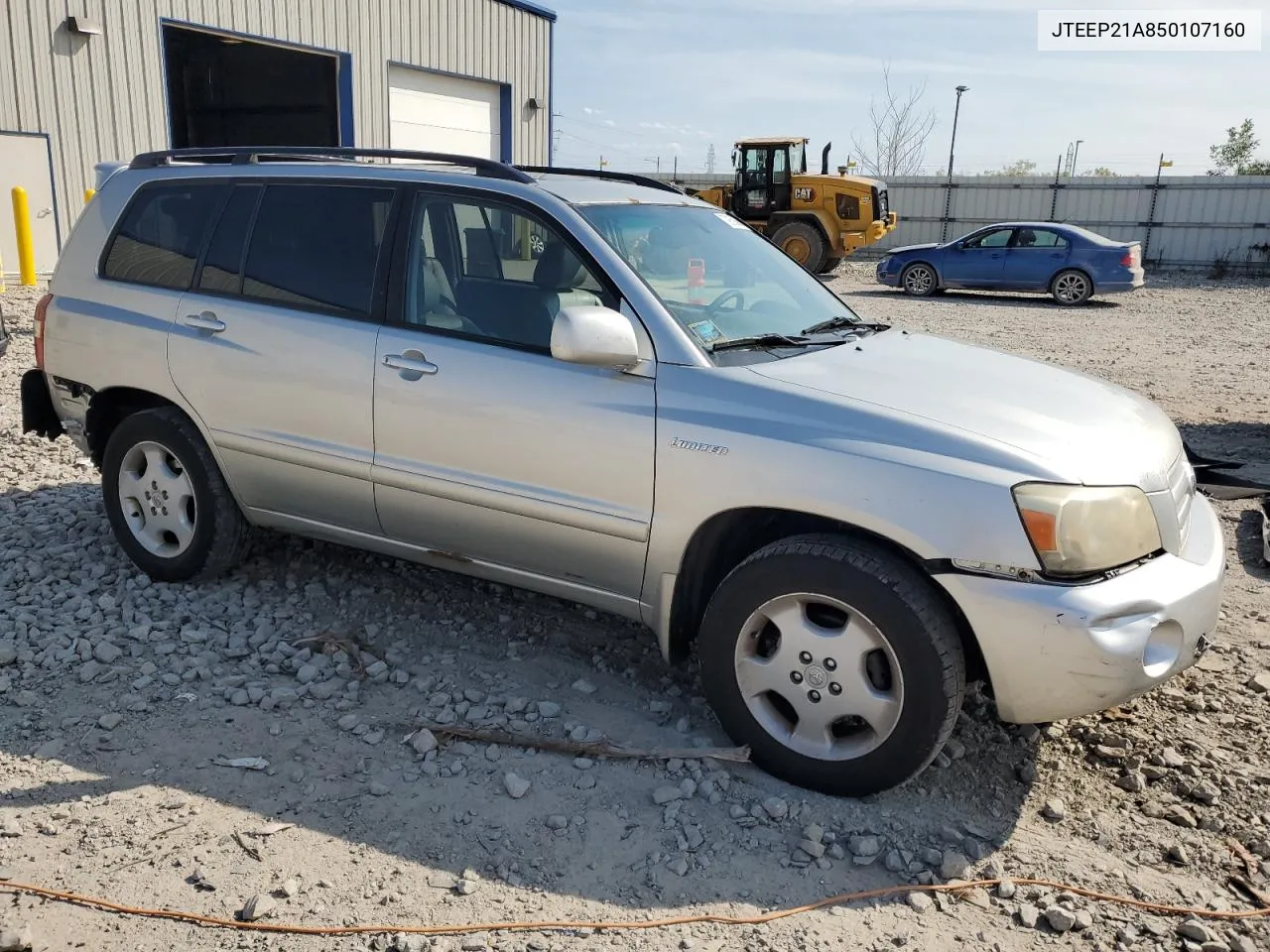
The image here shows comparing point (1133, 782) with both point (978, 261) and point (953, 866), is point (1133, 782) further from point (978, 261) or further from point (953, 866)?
point (978, 261)

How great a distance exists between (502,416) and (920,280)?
18.1 m

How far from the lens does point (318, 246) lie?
418 centimetres

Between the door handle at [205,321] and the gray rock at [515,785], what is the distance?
2233 millimetres

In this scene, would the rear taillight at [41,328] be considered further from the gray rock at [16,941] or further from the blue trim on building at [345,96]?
the blue trim on building at [345,96]

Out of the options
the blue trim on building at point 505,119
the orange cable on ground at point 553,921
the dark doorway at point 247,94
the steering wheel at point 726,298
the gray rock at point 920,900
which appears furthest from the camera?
the blue trim on building at point 505,119

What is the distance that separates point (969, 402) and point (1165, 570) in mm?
741

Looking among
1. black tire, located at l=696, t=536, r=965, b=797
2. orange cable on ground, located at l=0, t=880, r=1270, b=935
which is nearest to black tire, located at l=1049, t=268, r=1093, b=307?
black tire, located at l=696, t=536, r=965, b=797

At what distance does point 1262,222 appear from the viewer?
1046 inches

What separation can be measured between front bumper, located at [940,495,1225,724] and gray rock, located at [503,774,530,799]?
1428 mm

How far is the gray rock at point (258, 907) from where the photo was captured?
8.82 ft

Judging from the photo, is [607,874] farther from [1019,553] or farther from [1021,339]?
[1021,339]

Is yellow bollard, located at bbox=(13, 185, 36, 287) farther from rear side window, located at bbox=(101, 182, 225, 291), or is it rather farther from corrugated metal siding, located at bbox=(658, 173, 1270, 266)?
corrugated metal siding, located at bbox=(658, 173, 1270, 266)

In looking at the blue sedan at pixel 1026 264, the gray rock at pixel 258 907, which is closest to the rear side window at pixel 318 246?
the gray rock at pixel 258 907

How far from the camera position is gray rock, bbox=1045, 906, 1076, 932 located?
2734mm
